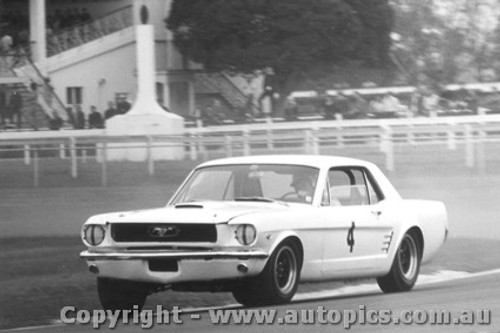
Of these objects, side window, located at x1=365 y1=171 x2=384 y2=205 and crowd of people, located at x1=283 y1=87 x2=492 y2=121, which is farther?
crowd of people, located at x1=283 y1=87 x2=492 y2=121

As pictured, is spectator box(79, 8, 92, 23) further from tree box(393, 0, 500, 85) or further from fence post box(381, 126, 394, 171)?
fence post box(381, 126, 394, 171)

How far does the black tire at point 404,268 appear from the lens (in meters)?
12.6

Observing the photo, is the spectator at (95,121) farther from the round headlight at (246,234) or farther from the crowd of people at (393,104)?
the round headlight at (246,234)

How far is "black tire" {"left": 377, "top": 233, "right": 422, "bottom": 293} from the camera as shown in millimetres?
12609

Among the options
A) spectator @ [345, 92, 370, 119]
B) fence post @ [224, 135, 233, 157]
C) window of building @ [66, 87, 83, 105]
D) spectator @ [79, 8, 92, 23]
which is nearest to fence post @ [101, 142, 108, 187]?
fence post @ [224, 135, 233, 157]

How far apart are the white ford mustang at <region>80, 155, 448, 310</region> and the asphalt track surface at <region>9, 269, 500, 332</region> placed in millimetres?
278

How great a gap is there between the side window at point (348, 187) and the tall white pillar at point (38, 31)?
2795cm

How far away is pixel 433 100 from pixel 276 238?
2611cm

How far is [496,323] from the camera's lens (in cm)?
956

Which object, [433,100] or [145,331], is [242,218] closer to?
[145,331]

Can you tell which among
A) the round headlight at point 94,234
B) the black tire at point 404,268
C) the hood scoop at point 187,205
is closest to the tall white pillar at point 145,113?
the black tire at point 404,268

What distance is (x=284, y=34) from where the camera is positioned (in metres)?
37.9

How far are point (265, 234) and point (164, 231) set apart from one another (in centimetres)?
76

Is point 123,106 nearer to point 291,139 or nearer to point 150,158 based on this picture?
point 291,139
